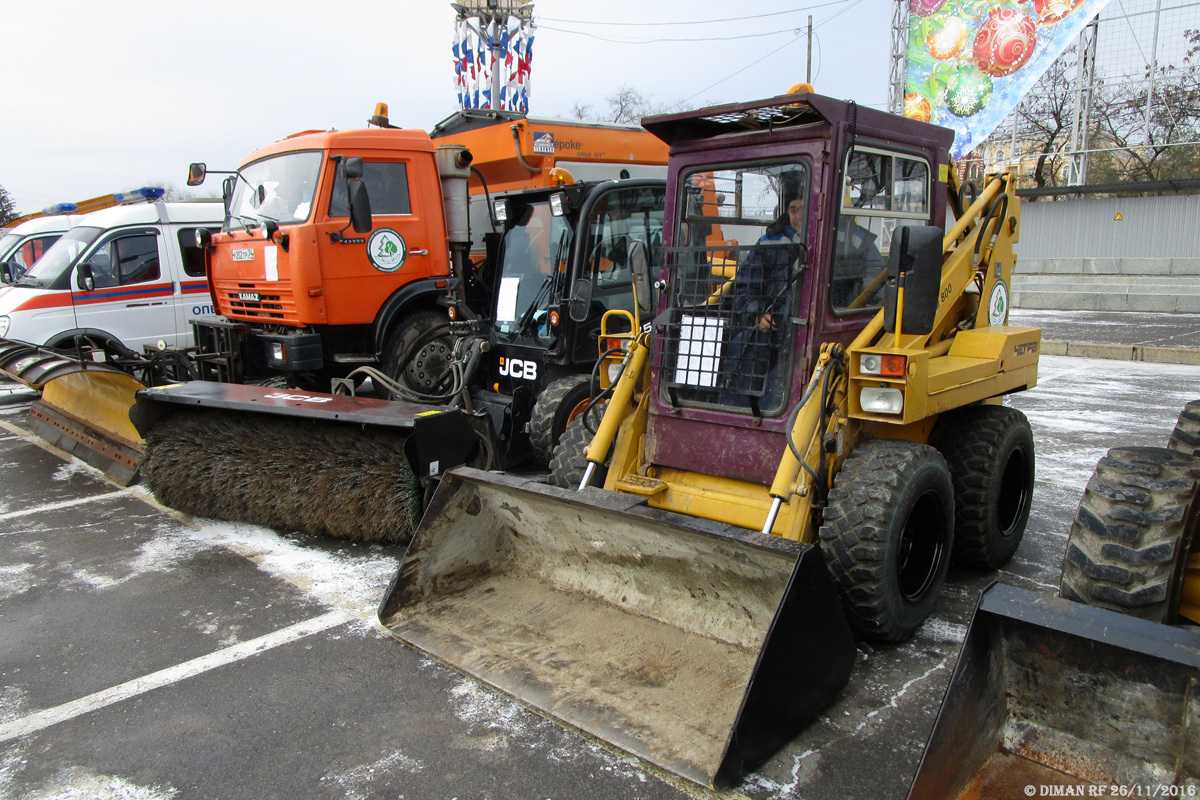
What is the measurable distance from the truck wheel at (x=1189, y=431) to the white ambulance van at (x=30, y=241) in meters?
13.4

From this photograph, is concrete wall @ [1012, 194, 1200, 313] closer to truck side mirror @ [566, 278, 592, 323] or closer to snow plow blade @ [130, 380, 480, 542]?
truck side mirror @ [566, 278, 592, 323]

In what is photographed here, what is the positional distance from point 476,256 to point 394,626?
17.6 ft

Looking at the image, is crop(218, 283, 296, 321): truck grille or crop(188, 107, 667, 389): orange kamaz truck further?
crop(218, 283, 296, 321): truck grille

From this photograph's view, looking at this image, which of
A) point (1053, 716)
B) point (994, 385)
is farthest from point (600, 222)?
point (1053, 716)

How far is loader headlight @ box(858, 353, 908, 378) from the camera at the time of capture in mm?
3338

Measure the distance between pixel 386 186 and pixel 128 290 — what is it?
439 cm

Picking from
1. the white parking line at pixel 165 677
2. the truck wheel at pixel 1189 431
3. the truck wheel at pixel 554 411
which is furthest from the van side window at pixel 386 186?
the truck wheel at pixel 1189 431

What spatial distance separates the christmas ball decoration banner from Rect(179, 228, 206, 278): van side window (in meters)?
15.0

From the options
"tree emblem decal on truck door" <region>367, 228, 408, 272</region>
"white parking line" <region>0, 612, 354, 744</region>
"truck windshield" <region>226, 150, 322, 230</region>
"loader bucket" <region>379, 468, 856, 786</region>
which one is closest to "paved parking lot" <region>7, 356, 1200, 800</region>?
"white parking line" <region>0, 612, 354, 744</region>

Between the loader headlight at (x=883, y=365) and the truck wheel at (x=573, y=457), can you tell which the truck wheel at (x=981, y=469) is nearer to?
the loader headlight at (x=883, y=365)

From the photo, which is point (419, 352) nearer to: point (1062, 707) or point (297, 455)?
point (297, 455)

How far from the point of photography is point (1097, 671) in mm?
2148

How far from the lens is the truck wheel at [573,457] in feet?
13.5

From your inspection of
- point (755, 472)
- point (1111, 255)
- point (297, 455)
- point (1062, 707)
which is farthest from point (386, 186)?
point (1111, 255)
